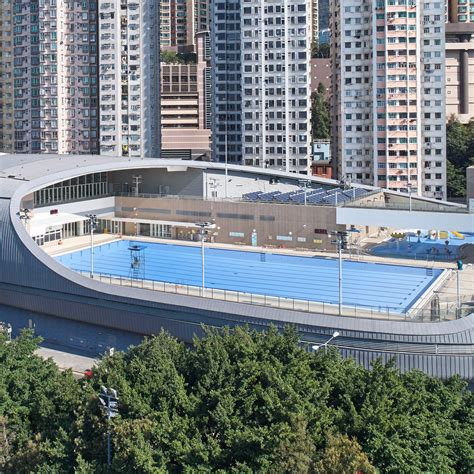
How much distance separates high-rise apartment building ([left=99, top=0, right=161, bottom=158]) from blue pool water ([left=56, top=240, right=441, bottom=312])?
80.6 ft

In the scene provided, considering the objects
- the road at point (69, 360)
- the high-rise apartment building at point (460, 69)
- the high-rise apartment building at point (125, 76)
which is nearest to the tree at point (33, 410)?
the road at point (69, 360)

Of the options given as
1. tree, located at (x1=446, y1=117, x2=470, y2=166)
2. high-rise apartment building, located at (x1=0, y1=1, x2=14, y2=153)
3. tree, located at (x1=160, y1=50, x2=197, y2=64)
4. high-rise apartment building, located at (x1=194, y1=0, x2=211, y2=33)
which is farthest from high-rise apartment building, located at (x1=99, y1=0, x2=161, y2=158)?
high-rise apartment building, located at (x1=194, y1=0, x2=211, y2=33)

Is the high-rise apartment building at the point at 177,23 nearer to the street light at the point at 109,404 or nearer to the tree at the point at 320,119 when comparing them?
the tree at the point at 320,119

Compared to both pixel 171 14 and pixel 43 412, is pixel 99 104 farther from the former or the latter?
pixel 43 412

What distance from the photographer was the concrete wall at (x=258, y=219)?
28.0 meters

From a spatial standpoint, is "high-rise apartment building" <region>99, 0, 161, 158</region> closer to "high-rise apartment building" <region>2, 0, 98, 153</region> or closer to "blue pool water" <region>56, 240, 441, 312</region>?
"high-rise apartment building" <region>2, 0, 98, 153</region>

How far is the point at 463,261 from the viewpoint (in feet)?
84.3

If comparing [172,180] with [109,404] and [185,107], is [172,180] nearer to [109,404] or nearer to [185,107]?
[109,404]

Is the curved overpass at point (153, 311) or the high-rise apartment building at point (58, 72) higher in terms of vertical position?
the high-rise apartment building at point (58, 72)

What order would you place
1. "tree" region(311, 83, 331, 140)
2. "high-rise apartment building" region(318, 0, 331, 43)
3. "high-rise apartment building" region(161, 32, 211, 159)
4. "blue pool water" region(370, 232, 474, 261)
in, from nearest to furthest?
"blue pool water" region(370, 232, 474, 261), "tree" region(311, 83, 331, 140), "high-rise apartment building" region(161, 32, 211, 159), "high-rise apartment building" region(318, 0, 331, 43)

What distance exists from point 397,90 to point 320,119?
13540 mm

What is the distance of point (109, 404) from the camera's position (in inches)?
508

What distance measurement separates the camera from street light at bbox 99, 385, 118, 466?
12750 millimetres

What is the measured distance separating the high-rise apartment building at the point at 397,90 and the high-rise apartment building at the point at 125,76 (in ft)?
43.7
